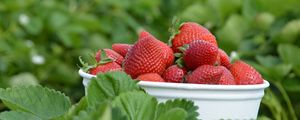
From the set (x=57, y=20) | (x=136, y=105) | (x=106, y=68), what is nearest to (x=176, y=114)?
(x=136, y=105)

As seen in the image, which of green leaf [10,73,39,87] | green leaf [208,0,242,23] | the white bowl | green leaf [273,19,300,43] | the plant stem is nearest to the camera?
the white bowl

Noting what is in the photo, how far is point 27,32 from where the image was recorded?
291 centimetres

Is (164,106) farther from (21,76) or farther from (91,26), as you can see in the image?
(91,26)

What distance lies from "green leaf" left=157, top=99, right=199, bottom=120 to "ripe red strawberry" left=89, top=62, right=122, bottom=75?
217mm

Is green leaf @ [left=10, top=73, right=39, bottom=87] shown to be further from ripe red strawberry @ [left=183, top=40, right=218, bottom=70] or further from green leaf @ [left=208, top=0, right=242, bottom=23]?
ripe red strawberry @ [left=183, top=40, right=218, bottom=70]

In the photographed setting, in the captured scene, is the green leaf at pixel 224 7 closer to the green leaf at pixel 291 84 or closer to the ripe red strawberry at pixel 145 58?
the green leaf at pixel 291 84

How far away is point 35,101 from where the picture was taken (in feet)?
2.44

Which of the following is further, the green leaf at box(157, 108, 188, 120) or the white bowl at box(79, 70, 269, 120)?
the white bowl at box(79, 70, 269, 120)

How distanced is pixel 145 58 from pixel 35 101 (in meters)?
0.21

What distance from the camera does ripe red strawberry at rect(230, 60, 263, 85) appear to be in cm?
91

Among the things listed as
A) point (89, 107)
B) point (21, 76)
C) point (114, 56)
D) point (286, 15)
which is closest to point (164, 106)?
point (89, 107)

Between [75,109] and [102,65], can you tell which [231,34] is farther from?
[75,109]

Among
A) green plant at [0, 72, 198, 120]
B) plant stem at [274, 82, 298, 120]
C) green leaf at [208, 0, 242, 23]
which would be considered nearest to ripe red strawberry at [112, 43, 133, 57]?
green plant at [0, 72, 198, 120]

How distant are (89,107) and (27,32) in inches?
90.4
